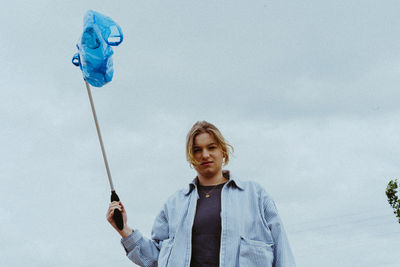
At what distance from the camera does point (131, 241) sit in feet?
13.4

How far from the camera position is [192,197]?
13.3 feet

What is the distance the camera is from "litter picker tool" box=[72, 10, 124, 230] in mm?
4125

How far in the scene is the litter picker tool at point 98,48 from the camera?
4.12 metres

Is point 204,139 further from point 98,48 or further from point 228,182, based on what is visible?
point 98,48

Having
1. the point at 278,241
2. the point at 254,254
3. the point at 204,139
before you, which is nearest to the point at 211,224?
the point at 254,254

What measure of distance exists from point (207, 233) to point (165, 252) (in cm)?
43

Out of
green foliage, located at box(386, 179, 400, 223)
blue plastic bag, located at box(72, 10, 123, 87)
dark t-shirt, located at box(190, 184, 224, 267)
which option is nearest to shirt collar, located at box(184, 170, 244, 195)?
dark t-shirt, located at box(190, 184, 224, 267)

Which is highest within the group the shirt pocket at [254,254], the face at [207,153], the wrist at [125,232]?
the face at [207,153]

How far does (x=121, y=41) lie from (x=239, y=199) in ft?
5.41

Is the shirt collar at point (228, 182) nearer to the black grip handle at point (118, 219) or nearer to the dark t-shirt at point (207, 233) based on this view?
the dark t-shirt at point (207, 233)

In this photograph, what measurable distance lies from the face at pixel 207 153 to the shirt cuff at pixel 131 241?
0.77m

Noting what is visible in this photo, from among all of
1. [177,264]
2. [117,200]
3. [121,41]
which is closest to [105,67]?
[121,41]

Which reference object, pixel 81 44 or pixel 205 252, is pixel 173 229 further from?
pixel 81 44

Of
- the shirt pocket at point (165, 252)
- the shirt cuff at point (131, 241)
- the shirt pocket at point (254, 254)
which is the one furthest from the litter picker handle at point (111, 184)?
the shirt pocket at point (254, 254)
